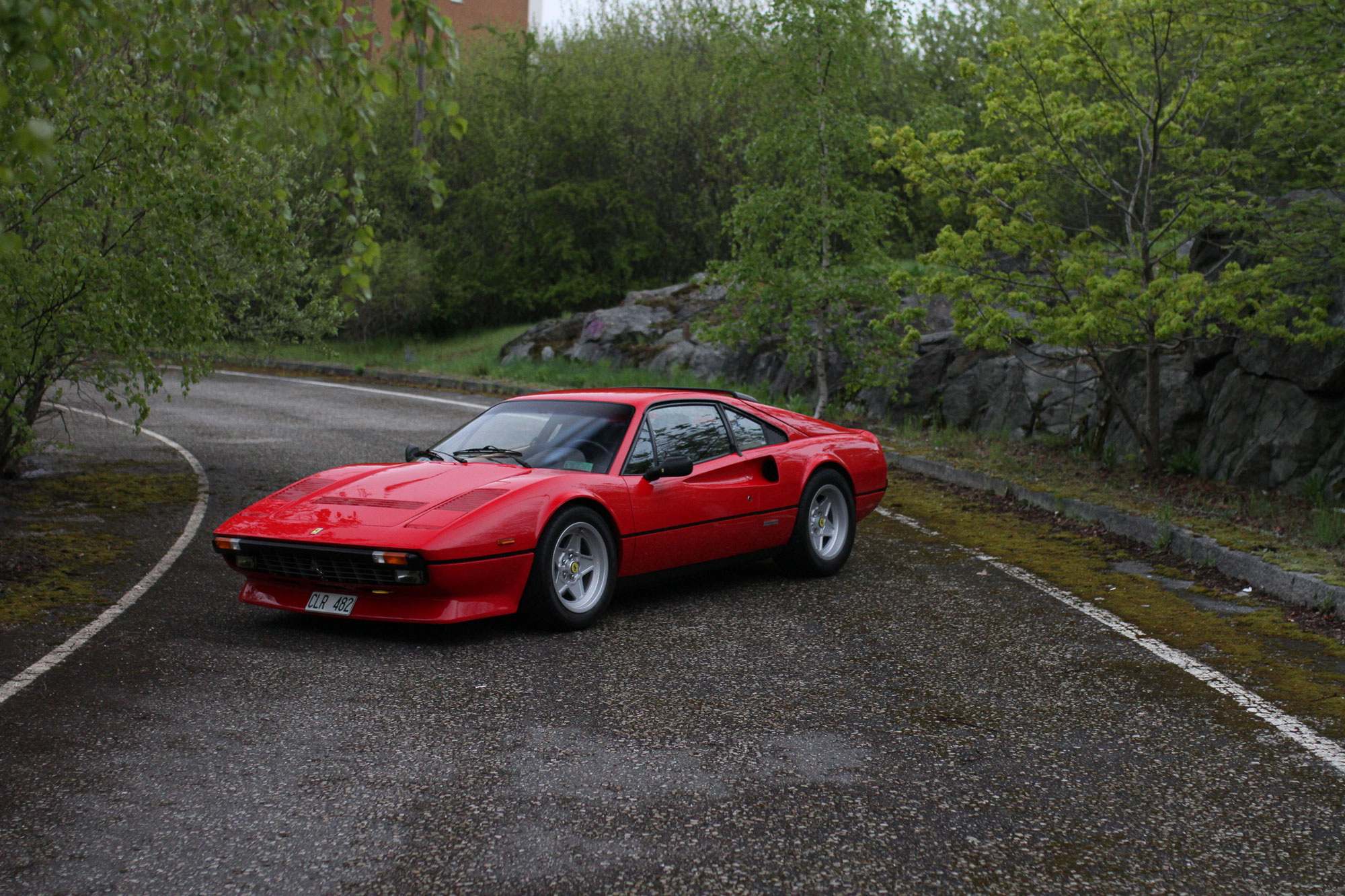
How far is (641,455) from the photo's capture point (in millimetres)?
7094

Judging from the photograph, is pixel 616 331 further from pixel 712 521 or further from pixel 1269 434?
pixel 712 521

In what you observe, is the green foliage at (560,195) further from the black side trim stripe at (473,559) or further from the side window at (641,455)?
the black side trim stripe at (473,559)

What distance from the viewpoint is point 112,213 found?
29.6 feet

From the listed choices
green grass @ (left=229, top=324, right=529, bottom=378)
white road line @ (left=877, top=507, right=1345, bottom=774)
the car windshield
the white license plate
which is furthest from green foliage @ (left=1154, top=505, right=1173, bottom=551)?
green grass @ (left=229, top=324, right=529, bottom=378)

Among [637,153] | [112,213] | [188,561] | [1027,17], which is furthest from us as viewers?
[637,153]

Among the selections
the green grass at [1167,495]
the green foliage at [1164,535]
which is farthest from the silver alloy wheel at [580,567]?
the green foliage at [1164,535]

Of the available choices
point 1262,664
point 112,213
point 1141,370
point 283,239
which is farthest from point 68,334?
point 1141,370

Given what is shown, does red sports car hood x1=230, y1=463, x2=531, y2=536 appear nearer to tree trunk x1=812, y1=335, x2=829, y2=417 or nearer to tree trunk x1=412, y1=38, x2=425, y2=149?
tree trunk x1=412, y1=38, x2=425, y2=149

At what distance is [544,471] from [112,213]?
15.2ft

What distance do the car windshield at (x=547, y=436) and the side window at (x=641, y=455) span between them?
0.32 feet

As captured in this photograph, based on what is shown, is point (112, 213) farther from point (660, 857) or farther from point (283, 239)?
point (660, 857)

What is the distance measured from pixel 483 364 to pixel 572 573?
20.2 m

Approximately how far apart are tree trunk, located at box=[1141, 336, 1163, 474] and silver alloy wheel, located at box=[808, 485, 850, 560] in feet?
16.1

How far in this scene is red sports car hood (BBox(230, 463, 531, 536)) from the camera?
6.26 m
